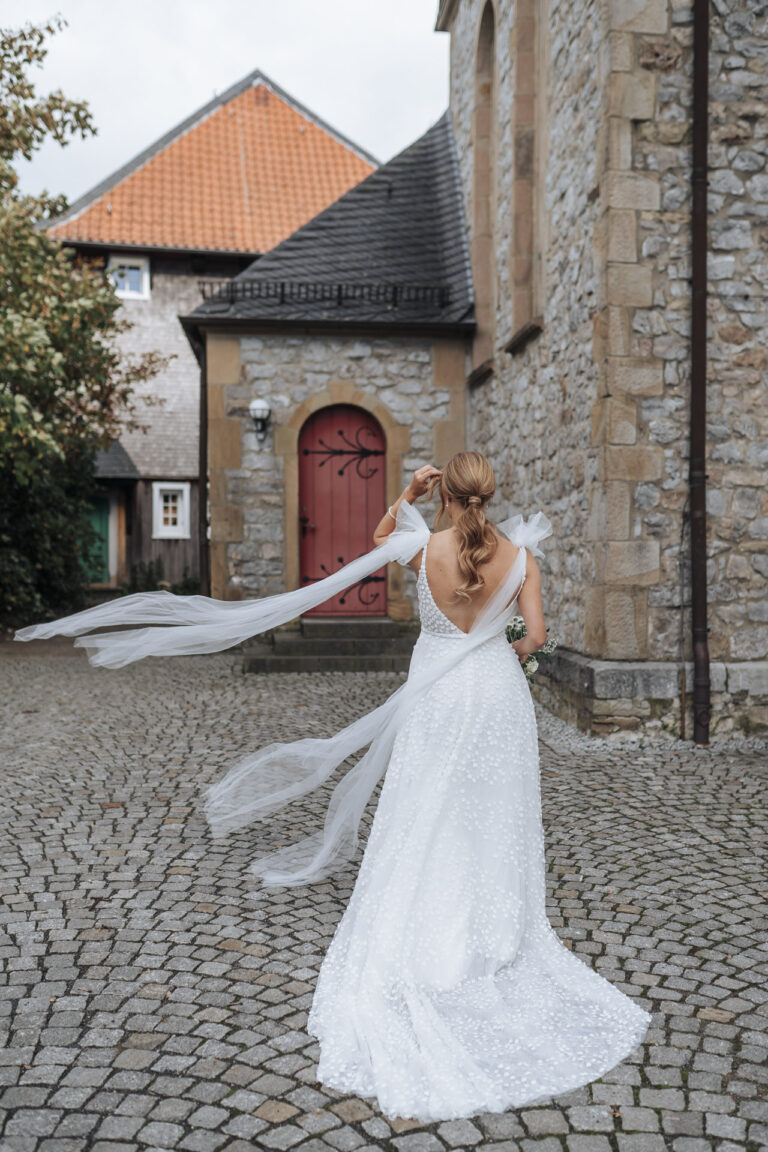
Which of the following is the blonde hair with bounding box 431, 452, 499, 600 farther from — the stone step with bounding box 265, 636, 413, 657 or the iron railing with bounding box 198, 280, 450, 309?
the iron railing with bounding box 198, 280, 450, 309

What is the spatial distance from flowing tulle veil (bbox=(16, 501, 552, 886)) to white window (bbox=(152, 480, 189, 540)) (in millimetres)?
17539

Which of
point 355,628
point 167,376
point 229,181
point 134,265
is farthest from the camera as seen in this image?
point 229,181

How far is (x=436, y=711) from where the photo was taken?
324cm

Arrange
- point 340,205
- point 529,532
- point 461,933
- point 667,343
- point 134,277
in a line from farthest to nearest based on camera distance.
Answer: point 134,277 → point 340,205 → point 667,343 → point 529,532 → point 461,933

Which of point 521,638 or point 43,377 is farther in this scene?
point 43,377

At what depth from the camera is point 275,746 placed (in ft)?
14.0

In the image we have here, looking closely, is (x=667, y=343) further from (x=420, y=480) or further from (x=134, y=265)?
(x=134, y=265)

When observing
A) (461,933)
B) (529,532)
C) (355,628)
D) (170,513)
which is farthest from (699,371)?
(170,513)

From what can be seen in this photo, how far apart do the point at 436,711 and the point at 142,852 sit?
6.68 feet

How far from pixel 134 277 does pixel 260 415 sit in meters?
11.2

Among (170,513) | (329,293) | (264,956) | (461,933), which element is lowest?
(264,956)

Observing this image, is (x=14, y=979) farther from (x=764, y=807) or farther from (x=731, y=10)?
(x=731, y=10)

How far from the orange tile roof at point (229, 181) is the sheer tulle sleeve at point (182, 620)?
17.7 metres

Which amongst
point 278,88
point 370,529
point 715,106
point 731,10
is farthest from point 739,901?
point 278,88
